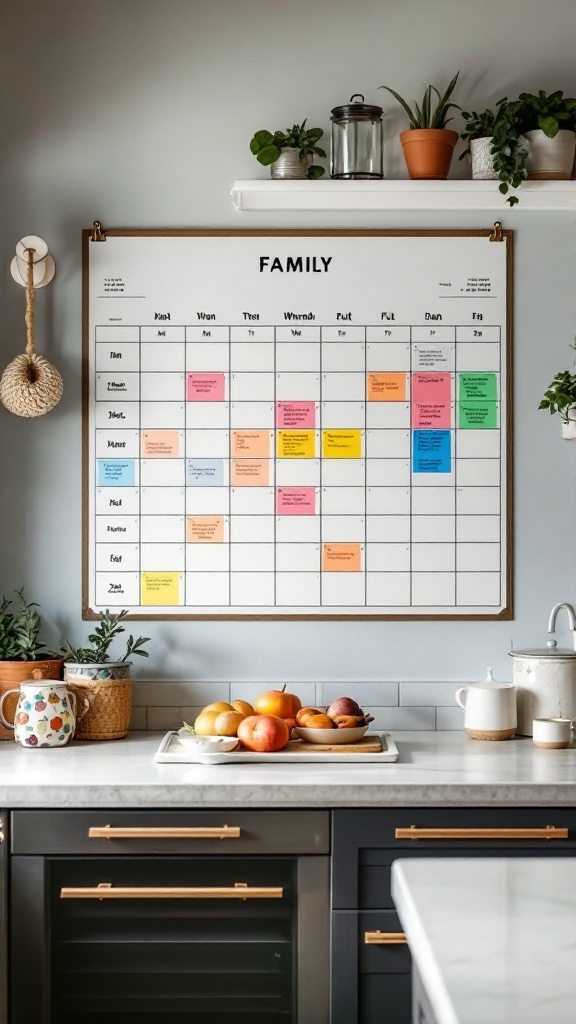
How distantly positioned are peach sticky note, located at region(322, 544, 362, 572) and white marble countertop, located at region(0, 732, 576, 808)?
Answer: 635mm

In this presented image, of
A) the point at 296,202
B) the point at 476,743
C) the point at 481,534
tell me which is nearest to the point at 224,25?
the point at 296,202

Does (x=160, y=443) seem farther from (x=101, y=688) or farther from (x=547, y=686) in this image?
(x=547, y=686)

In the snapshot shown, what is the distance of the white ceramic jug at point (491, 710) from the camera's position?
2.68 m

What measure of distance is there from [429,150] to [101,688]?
5.34 feet

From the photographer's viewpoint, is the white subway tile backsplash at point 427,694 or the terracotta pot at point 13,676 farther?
the white subway tile backsplash at point 427,694

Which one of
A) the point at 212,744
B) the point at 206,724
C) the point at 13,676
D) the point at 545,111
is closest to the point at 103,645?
the point at 13,676

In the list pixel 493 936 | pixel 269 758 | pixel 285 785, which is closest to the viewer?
pixel 493 936

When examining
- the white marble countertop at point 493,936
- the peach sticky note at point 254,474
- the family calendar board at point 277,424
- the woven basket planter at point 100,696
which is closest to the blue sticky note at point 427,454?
the family calendar board at point 277,424

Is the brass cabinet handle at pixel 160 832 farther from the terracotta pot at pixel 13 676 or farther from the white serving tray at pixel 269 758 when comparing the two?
the terracotta pot at pixel 13 676

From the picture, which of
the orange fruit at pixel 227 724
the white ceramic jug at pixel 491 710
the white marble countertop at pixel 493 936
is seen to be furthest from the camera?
the white ceramic jug at pixel 491 710

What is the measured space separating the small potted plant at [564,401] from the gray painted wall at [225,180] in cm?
13

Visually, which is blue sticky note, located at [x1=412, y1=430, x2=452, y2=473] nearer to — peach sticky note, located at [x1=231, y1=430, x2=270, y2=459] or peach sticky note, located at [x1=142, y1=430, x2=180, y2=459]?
peach sticky note, located at [x1=231, y1=430, x2=270, y2=459]

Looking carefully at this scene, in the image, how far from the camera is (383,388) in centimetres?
290

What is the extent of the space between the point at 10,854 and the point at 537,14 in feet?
8.26
